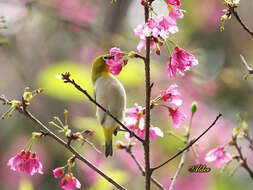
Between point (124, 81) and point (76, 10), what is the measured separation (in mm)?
2068

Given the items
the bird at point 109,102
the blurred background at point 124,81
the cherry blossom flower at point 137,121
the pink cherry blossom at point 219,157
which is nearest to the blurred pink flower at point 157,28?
the cherry blossom flower at point 137,121

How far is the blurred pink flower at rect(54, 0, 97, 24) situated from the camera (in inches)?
192

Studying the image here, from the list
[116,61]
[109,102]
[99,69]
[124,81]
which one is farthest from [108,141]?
[124,81]

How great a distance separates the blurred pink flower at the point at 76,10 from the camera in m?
4.88

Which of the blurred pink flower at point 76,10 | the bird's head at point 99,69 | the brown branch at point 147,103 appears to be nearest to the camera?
the brown branch at point 147,103

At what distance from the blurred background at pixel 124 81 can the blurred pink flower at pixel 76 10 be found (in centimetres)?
1

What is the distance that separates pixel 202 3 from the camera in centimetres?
491

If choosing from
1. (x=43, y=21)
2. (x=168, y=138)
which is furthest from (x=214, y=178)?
(x=43, y=21)

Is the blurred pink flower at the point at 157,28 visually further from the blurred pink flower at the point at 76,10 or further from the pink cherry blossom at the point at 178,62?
the blurred pink flower at the point at 76,10

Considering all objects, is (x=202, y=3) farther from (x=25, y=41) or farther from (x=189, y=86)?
(x=25, y=41)

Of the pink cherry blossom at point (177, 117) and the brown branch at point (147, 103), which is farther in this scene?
Answer: the pink cherry blossom at point (177, 117)

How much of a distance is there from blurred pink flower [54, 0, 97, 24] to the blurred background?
1 centimetres

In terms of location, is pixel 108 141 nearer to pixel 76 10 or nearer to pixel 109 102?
pixel 109 102

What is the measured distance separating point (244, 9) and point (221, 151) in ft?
14.1
